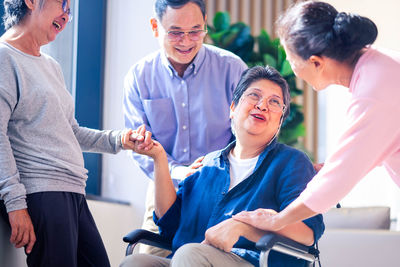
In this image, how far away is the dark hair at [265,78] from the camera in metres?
2.27

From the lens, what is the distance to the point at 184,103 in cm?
279

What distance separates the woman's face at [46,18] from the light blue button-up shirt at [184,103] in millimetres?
746

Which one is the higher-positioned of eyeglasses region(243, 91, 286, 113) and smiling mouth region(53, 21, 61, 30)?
smiling mouth region(53, 21, 61, 30)

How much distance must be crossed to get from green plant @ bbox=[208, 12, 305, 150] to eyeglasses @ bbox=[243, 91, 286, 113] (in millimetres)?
2312

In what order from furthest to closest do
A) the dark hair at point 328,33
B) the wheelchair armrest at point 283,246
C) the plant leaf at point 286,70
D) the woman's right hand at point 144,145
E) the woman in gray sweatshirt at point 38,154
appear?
1. the plant leaf at point 286,70
2. the woman's right hand at point 144,145
3. the woman in gray sweatshirt at point 38,154
4. the wheelchair armrest at point 283,246
5. the dark hair at point 328,33

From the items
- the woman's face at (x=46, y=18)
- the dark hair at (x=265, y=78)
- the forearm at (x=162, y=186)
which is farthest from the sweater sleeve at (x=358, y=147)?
the woman's face at (x=46, y=18)

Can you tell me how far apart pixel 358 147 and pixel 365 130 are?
0.05 m

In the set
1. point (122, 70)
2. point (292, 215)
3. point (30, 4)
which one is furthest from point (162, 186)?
point (122, 70)

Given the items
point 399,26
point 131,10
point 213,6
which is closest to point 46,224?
point 131,10

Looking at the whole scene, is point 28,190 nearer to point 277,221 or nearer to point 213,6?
point 277,221

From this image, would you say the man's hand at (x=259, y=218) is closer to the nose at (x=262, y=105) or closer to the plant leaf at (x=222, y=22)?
the nose at (x=262, y=105)

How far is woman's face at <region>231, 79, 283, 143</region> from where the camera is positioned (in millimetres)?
2215

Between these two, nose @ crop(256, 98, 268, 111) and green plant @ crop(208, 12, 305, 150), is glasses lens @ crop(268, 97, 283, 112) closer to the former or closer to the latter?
nose @ crop(256, 98, 268, 111)

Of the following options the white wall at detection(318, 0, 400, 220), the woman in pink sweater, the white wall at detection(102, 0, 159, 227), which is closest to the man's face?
the woman in pink sweater
